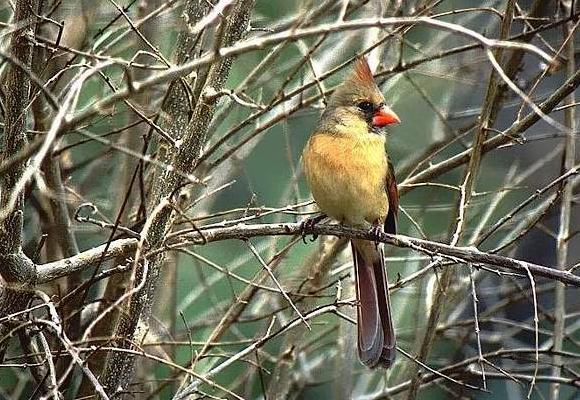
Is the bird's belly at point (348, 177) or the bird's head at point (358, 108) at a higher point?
the bird's head at point (358, 108)

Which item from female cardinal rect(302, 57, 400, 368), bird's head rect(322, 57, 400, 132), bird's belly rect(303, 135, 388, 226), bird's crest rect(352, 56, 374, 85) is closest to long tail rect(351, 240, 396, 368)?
female cardinal rect(302, 57, 400, 368)

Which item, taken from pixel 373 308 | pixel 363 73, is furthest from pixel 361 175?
pixel 373 308

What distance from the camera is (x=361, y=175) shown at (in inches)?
149

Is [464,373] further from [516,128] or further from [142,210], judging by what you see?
[142,210]

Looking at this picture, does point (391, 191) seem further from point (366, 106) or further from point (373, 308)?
point (373, 308)

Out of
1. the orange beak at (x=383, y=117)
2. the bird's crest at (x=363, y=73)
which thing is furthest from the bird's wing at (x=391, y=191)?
the bird's crest at (x=363, y=73)

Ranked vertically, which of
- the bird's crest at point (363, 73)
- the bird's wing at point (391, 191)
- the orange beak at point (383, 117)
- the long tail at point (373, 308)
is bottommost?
the long tail at point (373, 308)

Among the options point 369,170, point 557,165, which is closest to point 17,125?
point 369,170

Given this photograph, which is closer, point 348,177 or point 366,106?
point 348,177

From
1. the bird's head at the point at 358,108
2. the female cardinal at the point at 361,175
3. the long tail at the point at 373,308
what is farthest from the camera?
the bird's head at the point at 358,108

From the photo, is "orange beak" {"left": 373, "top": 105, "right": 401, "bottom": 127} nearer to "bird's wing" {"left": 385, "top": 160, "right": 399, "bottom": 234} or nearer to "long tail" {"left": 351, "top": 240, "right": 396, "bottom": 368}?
"bird's wing" {"left": 385, "top": 160, "right": 399, "bottom": 234}

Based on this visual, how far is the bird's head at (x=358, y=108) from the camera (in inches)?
152

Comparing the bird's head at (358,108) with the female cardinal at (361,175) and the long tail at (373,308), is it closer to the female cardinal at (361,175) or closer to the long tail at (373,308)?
the female cardinal at (361,175)

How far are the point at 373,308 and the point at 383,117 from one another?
706mm
